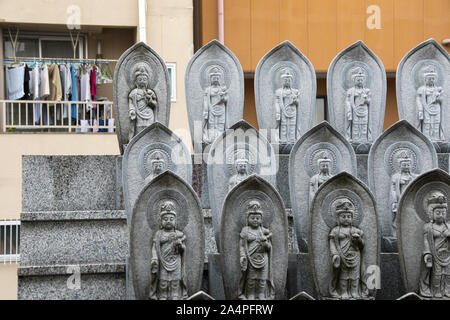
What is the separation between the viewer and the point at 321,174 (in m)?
7.77

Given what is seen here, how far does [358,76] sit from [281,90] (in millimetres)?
773

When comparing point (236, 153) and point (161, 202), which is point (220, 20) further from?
point (161, 202)

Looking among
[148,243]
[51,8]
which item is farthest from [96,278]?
[51,8]

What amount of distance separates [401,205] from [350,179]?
0.44 m

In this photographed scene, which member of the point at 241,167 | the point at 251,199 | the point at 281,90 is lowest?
the point at 251,199

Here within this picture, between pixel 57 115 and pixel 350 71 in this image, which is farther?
pixel 57 115

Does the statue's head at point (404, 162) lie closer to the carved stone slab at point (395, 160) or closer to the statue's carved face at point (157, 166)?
the carved stone slab at point (395, 160)

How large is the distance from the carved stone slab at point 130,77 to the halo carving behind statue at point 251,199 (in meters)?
Result: 2.10

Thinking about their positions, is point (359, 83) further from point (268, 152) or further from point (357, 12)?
point (357, 12)

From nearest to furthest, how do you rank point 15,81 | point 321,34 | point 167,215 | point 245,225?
point 167,215 → point 245,225 → point 15,81 → point 321,34

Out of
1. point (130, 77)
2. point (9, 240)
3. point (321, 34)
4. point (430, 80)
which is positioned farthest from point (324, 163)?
point (321, 34)

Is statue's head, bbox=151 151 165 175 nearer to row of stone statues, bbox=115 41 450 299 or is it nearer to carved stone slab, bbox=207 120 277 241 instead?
row of stone statues, bbox=115 41 450 299

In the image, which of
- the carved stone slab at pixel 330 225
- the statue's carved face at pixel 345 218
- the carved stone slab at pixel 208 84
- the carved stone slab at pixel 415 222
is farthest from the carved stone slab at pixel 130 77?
the carved stone slab at pixel 415 222

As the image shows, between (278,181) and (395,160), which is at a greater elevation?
(395,160)
